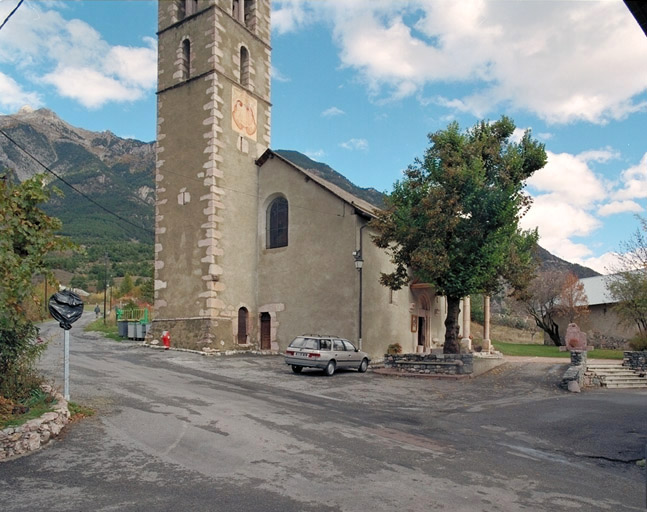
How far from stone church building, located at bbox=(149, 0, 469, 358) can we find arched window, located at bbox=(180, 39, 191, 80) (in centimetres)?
6

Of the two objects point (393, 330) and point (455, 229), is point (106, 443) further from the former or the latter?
point (393, 330)

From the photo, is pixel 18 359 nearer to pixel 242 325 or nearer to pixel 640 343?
pixel 242 325

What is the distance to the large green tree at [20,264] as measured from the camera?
363 inches

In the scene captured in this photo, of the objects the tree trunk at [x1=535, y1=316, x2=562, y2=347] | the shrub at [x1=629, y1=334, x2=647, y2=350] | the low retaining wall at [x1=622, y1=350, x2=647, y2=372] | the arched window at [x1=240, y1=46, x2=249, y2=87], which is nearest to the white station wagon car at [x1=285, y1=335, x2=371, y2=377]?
the low retaining wall at [x1=622, y1=350, x2=647, y2=372]

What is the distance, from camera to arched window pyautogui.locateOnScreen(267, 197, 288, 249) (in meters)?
27.7

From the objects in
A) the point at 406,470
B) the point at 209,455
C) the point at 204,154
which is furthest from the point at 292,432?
the point at 204,154

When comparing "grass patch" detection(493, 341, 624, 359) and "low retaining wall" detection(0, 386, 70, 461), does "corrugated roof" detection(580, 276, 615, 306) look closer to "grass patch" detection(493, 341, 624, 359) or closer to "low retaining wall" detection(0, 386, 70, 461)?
"grass patch" detection(493, 341, 624, 359)

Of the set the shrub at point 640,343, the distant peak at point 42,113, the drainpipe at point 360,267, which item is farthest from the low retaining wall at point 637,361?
the distant peak at point 42,113

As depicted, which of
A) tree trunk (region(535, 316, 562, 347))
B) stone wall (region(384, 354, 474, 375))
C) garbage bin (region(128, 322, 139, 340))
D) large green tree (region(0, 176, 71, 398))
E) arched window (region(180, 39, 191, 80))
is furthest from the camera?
tree trunk (region(535, 316, 562, 347))

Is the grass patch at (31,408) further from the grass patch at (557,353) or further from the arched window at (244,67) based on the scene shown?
the grass patch at (557,353)

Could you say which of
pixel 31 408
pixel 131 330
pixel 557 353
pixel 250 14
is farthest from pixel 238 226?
pixel 557 353

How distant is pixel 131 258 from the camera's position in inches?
3342

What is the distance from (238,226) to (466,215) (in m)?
12.0

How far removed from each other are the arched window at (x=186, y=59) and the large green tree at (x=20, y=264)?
1951 cm
